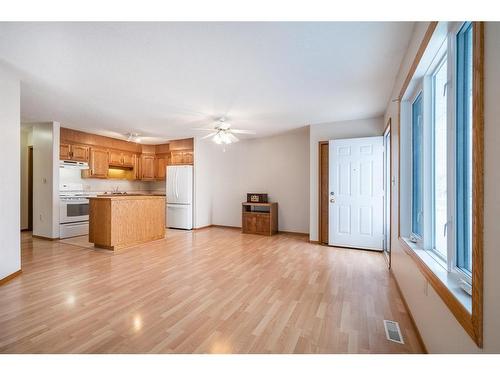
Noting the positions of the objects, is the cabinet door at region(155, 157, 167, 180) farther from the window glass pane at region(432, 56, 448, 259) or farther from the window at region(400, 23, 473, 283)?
the window glass pane at region(432, 56, 448, 259)

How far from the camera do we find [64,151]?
5371mm

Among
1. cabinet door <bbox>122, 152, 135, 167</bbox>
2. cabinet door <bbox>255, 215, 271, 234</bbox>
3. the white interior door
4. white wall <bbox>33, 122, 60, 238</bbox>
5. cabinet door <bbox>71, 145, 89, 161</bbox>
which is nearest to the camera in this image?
the white interior door

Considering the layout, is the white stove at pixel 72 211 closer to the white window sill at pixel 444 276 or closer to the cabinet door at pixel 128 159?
the cabinet door at pixel 128 159

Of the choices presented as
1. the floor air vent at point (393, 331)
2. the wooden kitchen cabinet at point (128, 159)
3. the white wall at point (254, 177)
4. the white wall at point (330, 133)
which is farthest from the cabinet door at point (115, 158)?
the floor air vent at point (393, 331)

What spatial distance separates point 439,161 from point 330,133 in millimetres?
3047

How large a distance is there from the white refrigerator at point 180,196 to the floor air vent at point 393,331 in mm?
5301

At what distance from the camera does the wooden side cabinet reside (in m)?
5.89

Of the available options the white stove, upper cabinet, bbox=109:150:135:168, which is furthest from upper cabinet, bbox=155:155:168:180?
the white stove

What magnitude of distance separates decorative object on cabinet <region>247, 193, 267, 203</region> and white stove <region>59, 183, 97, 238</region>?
12.1ft

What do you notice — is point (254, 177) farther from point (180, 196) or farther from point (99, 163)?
point (99, 163)

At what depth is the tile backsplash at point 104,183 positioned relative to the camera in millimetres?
5754

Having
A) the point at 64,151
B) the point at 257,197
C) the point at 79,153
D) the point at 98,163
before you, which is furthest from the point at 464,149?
the point at 98,163

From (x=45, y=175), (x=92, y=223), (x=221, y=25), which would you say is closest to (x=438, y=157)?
(x=221, y=25)
